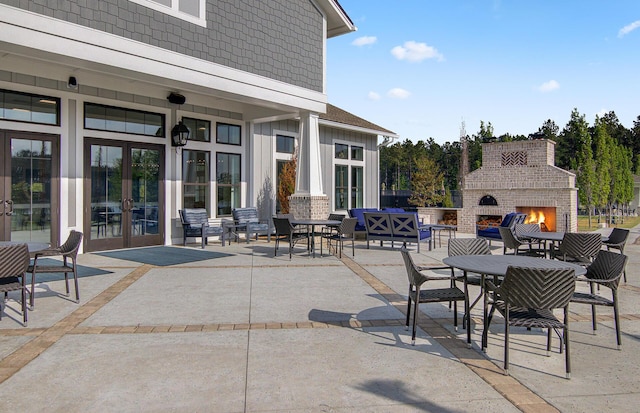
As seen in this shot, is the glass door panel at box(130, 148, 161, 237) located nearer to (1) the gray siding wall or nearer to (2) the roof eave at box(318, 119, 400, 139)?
(1) the gray siding wall

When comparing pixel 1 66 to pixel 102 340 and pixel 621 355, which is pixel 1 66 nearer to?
pixel 102 340

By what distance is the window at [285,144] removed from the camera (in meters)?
13.7

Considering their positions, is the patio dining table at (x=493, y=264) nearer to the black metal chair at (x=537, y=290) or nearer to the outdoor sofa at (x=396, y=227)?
the black metal chair at (x=537, y=290)

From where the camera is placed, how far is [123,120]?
33.3 ft

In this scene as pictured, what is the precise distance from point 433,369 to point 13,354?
3267 millimetres

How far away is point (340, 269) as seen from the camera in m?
7.79

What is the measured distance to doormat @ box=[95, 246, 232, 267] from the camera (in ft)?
28.2

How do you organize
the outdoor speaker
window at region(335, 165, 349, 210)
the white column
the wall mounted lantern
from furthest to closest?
window at region(335, 165, 349, 210) < the white column < the wall mounted lantern < the outdoor speaker

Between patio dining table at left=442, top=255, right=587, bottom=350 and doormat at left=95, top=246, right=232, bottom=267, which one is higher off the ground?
patio dining table at left=442, top=255, right=587, bottom=350

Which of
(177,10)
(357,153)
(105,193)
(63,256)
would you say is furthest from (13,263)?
(357,153)

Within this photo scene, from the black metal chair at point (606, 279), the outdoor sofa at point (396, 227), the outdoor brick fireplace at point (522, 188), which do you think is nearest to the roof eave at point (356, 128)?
the outdoor brick fireplace at point (522, 188)

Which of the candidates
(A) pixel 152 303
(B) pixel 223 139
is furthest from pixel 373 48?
(A) pixel 152 303

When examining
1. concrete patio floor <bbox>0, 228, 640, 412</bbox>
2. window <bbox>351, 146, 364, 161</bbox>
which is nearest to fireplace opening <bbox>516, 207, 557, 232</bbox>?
window <bbox>351, 146, 364, 161</bbox>

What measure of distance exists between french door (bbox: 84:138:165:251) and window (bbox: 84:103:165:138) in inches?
12.1
